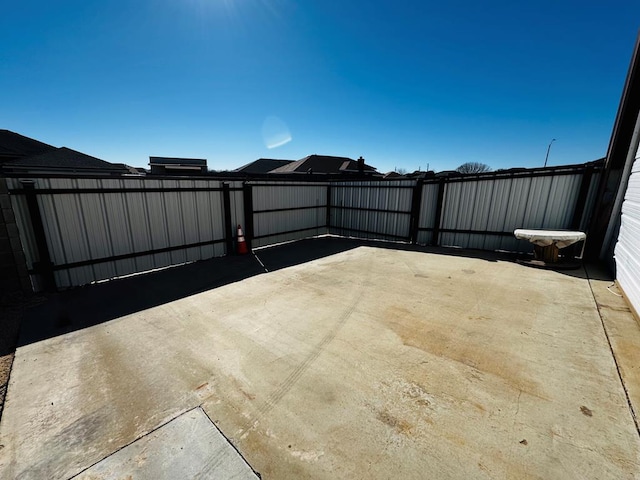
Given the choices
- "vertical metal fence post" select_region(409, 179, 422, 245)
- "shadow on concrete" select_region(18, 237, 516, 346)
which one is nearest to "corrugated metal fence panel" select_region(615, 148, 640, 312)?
"shadow on concrete" select_region(18, 237, 516, 346)

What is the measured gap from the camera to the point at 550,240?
20.8 ft

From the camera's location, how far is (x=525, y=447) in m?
2.10

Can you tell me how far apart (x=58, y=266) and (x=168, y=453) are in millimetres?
5623

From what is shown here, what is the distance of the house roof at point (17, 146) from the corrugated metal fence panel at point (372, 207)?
16.2m

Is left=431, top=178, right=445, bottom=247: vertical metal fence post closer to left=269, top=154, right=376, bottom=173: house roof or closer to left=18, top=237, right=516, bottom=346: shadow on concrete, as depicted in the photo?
left=18, top=237, right=516, bottom=346: shadow on concrete

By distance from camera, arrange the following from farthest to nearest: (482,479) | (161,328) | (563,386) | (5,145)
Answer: (5,145), (161,328), (563,386), (482,479)

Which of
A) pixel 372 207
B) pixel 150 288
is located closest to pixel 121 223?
pixel 150 288

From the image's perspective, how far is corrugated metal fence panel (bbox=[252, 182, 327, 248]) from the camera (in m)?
9.09

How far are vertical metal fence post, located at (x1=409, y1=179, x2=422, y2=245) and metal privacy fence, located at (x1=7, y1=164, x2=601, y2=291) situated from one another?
1.4 inches

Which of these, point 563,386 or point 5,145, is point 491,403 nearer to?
point 563,386

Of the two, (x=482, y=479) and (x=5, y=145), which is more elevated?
(x=5, y=145)

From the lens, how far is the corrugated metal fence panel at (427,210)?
358 inches

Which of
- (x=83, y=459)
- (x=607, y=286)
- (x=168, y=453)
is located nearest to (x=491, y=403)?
(x=168, y=453)

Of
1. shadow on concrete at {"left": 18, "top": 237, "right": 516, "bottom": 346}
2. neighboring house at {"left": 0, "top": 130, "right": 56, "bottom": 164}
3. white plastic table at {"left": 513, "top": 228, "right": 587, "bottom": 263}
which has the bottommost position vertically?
shadow on concrete at {"left": 18, "top": 237, "right": 516, "bottom": 346}
